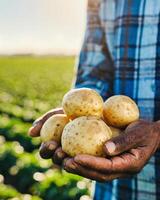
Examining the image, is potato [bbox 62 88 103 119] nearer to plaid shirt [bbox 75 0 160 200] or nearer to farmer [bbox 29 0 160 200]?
farmer [bbox 29 0 160 200]

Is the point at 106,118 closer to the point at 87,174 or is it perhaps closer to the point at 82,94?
the point at 82,94

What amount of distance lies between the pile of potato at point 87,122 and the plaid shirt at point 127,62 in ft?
0.84

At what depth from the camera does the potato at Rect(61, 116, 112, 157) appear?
1.94 metres

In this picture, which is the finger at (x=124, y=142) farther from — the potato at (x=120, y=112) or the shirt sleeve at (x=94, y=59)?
the shirt sleeve at (x=94, y=59)

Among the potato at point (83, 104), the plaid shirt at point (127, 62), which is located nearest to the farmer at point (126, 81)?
the plaid shirt at point (127, 62)

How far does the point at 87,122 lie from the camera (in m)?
1.97

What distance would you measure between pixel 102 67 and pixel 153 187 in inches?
25.5

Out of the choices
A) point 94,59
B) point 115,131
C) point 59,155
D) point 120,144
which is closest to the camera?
point 120,144

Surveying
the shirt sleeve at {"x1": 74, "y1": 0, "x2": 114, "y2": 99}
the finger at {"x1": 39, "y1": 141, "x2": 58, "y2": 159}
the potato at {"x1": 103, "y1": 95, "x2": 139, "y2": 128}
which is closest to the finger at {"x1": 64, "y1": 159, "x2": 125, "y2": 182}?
the finger at {"x1": 39, "y1": 141, "x2": 58, "y2": 159}

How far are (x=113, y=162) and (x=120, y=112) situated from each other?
0.89 ft

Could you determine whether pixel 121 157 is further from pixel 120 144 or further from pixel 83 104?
pixel 83 104

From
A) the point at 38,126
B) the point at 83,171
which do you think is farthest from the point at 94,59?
the point at 83,171

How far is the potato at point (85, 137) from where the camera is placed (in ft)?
6.35

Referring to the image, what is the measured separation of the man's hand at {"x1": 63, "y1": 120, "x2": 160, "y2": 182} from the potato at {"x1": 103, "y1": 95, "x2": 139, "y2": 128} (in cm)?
8
